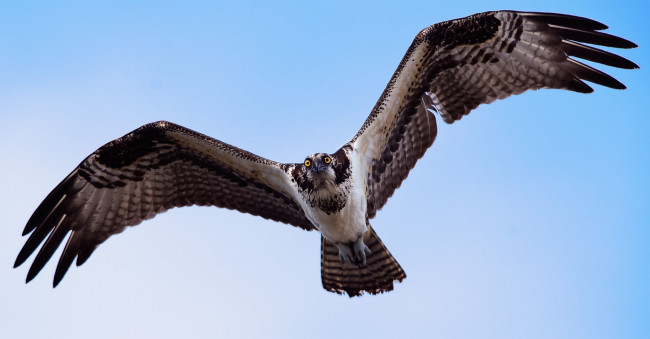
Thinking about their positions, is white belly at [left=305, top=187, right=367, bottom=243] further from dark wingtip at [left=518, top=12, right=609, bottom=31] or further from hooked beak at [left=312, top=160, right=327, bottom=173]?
dark wingtip at [left=518, top=12, right=609, bottom=31]

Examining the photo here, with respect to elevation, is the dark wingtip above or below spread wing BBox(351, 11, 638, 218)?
above

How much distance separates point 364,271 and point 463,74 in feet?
8.85

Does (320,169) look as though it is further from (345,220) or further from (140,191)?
(140,191)

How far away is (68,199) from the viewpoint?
1038 centimetres

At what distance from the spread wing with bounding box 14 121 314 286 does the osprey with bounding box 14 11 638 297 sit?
0.01 meters

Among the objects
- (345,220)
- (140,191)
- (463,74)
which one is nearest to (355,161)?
(345,220)

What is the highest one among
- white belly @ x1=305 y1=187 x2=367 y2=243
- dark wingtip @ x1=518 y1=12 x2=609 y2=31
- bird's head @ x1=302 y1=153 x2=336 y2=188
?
dark wingtip @ x1=518 y1=12 x2=609 y2=31

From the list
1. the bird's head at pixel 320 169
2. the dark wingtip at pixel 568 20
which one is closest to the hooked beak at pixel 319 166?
the bird's head at pixel 320 169

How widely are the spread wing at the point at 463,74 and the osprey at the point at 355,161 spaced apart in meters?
0.01

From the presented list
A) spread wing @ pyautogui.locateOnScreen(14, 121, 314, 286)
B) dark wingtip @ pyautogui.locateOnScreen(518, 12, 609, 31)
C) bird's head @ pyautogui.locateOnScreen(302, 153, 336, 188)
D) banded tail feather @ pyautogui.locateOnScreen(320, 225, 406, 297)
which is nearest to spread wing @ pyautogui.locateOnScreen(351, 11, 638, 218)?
dark wingtip @ pyautogui.locateOnScreen(518, 12, 609, 31)

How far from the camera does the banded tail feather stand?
9.78 meters

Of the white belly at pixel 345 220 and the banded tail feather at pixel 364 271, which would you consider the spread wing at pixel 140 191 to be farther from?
the white belly at pixel 345 220

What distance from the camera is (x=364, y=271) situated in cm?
986

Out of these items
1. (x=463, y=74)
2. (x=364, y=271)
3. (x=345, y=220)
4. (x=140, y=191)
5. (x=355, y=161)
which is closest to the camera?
(x=345, y=220)
